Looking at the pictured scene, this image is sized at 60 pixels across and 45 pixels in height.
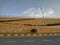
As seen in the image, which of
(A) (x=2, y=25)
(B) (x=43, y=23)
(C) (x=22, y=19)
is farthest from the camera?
(C) (x=22, y=19)

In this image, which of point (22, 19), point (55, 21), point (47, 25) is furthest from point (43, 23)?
point (22, 19)

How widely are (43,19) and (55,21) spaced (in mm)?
2517

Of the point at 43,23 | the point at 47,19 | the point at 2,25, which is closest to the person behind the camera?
the point at 2,25

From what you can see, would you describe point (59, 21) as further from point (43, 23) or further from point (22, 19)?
point (22, 19)

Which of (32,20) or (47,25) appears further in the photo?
(32,20)

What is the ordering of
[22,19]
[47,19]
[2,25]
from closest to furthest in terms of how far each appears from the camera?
[2,25] → [47,19] → [22,19]

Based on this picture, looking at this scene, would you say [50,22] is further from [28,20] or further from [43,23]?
[28,20]

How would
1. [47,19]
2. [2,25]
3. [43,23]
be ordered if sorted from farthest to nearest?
[47,19] < [43,23] < [2,25]

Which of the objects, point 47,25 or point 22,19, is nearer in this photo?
point 47,25

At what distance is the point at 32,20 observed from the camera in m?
36.4

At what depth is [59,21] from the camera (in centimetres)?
3653

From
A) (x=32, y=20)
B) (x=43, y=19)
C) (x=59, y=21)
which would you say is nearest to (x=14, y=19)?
(x=32, y=20)

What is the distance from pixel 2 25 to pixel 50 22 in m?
9.65

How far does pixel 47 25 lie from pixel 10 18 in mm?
8681
